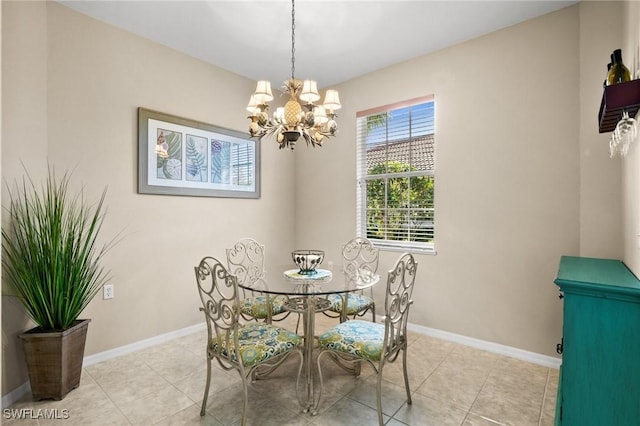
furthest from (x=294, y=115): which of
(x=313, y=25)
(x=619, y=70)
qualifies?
(x=619, y=70)

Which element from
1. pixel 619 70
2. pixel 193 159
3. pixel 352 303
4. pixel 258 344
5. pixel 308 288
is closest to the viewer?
pixel 619 70

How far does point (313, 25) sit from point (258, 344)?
2504 millimetres

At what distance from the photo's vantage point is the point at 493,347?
2764 millimetres

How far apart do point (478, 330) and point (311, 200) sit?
7.64 ft

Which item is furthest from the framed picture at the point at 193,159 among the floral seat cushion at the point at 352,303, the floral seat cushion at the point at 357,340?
the floral seat cushion at the point at 357,340

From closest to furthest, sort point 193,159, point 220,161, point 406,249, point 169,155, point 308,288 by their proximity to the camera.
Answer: point 308,288 < point 169,155 < point 193,159 < point 406,249 < point 220,161

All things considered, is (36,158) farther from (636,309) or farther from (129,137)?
(636,309)

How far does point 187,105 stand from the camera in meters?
3.19

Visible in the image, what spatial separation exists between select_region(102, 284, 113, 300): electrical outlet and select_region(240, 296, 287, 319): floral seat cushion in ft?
3.69

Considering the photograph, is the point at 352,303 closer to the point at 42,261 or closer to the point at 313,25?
the point at 42,261

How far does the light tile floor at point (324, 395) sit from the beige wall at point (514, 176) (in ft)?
1.69

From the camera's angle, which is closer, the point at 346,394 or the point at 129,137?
the point at 346,394

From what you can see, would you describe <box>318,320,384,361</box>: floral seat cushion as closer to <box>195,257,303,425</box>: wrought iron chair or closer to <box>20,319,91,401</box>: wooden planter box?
<box>195,257,303,425</box>: wrought iron chair

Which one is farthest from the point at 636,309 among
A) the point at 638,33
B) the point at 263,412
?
the point at 263,412
